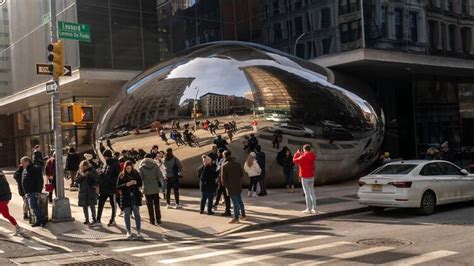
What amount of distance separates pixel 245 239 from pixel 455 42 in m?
20.5

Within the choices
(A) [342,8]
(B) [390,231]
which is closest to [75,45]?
A: (A) [342,8]

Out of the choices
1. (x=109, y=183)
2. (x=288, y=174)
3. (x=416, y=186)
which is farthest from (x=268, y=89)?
(x=109, y=183)

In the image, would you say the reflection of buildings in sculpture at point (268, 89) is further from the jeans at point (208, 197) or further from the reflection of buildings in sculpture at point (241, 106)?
the jeans at point (208, 197)

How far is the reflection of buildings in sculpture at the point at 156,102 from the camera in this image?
18.2 meters

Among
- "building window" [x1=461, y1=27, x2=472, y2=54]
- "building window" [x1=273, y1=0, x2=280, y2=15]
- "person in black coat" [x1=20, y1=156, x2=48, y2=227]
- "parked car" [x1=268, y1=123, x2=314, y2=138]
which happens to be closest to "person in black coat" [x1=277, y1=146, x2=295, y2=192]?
"parked car" [x1=268, y1=123, x2=314, y2=138]

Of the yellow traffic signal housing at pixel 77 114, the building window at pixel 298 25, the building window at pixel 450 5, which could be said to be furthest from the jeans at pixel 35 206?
the building window at pixel 450 5

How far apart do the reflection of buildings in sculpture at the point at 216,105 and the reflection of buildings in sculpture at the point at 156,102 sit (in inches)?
39.0

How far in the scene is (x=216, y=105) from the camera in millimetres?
17703

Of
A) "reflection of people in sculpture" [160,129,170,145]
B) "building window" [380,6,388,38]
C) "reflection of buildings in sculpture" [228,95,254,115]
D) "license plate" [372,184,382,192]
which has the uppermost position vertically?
"building window" [380,6,388,38]

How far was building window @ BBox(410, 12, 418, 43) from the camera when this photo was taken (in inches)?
961

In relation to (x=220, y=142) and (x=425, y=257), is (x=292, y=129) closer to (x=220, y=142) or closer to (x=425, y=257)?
(x=220, y=142)

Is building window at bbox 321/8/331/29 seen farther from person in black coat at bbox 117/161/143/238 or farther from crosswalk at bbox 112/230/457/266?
person in black coat at bbox 117/161/143/238

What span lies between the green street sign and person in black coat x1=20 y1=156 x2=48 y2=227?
3.27m

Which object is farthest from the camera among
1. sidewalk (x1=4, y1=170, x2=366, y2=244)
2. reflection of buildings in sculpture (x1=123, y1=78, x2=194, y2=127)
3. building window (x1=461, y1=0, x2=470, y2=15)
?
building window (x1=461, y1=0, x2=470, y2=15)
